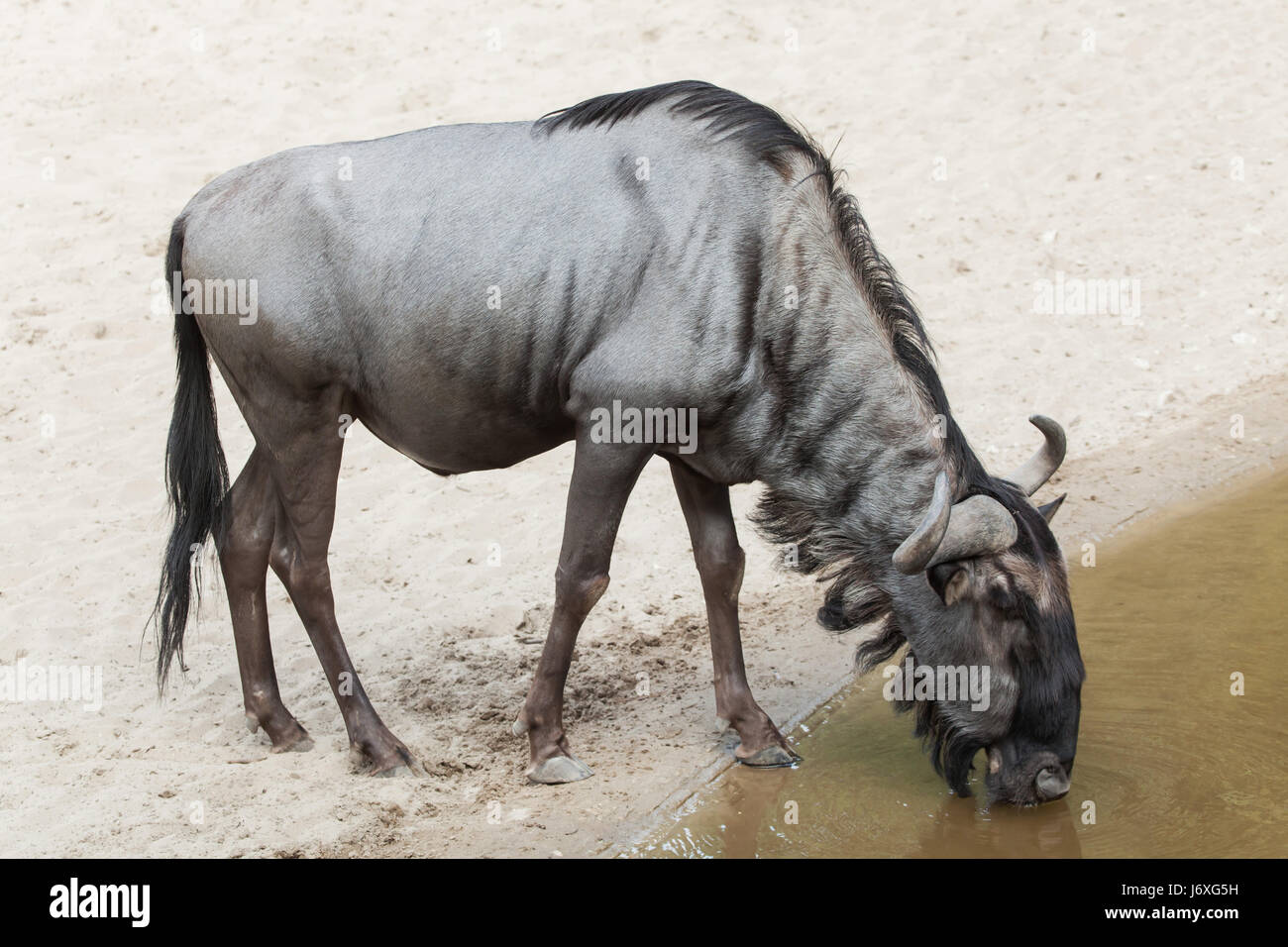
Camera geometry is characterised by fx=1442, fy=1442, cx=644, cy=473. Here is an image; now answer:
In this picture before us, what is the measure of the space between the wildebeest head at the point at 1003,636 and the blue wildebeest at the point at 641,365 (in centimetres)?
1

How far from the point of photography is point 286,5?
14.5 meters

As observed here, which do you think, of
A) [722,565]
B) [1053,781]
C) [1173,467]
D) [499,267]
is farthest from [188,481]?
[1173,467]

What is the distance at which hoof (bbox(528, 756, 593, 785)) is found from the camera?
5988mm

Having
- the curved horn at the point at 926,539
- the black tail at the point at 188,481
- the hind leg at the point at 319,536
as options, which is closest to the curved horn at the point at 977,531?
the curved horn at the point at 926,539

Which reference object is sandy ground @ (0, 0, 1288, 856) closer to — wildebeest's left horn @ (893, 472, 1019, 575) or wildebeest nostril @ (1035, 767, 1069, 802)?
wildebeest nostril @ (1035, 767, 1069, 802)

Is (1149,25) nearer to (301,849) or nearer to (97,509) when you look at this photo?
(97,509)

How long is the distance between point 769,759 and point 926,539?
1.56 meters

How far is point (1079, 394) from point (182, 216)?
624 cm

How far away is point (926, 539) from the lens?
16.6ft

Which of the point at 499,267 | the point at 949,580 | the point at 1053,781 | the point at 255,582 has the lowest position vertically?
the point at 255,582

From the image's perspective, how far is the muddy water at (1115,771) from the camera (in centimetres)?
546

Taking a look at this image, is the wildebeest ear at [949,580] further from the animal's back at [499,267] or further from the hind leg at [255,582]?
the hind leg at [255,582]

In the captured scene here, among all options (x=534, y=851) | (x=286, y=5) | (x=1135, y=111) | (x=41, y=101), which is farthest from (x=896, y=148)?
(x=534, y=851)

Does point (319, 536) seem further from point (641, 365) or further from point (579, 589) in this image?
point (641, 365)
